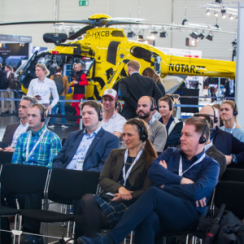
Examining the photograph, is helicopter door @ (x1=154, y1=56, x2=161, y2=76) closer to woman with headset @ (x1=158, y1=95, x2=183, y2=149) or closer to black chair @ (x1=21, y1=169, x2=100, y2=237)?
woman with headset @ (x1=158, y1=95, x2=183, y2=149)

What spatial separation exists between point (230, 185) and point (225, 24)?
77.5 feet

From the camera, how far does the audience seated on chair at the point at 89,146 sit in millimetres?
3774

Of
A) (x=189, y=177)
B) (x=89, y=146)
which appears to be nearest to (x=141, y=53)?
(x=89, y=146)

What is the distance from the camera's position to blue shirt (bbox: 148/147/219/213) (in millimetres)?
2965

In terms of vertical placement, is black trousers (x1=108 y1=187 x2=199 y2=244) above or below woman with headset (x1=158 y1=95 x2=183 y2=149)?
below

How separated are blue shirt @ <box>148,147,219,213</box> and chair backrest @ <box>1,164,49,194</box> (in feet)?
3.76

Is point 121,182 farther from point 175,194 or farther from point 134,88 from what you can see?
point 134,88

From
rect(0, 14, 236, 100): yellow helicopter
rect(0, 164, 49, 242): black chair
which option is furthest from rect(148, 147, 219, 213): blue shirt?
rect(0, 14, 236, 100): yellow helicopter

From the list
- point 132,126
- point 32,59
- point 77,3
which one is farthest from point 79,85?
point 77,3

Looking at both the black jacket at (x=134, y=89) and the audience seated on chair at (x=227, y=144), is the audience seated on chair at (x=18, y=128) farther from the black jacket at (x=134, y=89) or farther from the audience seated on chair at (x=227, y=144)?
the audience seated on chair at (x=227, y=144)

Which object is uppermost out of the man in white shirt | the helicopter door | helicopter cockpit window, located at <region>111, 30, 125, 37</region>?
helicopter cockpit window, located at <region>111, 30, 125, 37</region>

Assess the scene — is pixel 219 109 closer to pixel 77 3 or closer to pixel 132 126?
pixel 132 126

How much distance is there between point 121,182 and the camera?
3.36 m

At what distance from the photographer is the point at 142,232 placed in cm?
285
